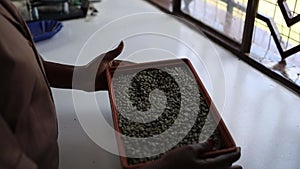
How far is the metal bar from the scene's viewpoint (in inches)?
66.7

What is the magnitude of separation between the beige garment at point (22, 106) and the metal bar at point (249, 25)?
1063mm

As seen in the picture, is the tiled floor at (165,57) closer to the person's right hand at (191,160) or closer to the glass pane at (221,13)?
the glass pane at (221,13)

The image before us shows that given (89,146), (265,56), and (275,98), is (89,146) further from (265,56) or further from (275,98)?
(265,56)

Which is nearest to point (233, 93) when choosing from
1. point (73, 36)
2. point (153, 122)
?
point (153, 122)

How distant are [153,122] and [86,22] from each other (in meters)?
1.20

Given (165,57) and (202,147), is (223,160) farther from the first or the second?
(165,57)

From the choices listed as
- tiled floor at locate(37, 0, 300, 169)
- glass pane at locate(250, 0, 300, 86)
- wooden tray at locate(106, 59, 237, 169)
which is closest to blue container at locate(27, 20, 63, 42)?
tiled floor at locate(37, 0, 300, 169)

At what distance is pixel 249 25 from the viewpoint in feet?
5.65

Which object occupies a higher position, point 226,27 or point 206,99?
point 206,99

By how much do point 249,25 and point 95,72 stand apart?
797 mm

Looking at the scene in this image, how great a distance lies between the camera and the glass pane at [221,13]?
1870mm

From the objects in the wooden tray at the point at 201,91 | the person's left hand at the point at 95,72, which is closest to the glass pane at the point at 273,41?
the wooden tray at the point at 201,91

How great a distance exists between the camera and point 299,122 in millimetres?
1351

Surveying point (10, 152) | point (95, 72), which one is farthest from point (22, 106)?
point (95, 72)
